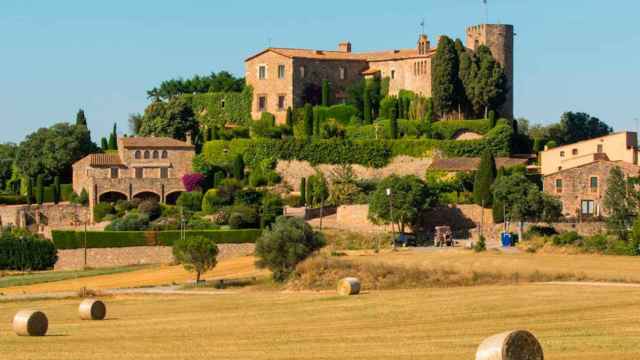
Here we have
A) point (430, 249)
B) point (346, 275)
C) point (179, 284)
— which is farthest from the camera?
point (430, 249)

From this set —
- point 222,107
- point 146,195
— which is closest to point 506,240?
point 146,195

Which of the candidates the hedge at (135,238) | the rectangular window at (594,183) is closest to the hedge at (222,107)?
the hedge at (135,238)

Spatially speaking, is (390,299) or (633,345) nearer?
(633,345)

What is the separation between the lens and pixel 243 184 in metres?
86.8

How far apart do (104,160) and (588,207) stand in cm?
3204

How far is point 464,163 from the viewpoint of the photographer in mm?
84688

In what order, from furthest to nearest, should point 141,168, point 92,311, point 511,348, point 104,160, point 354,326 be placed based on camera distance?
point 104,160 < point 141,168 < point 92,311 < point 354,326 < point 511,348

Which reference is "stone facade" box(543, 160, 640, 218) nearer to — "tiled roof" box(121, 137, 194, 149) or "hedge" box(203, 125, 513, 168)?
"hedge" box(203, 125, 513, 168)

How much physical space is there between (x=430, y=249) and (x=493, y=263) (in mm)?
12843

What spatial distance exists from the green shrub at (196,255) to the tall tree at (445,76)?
28.6 metres

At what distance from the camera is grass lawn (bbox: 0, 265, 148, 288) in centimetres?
6775

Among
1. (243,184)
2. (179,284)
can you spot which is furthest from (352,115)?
(179,284)

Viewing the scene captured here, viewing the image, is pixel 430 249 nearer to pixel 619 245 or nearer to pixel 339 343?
pixel 619 245

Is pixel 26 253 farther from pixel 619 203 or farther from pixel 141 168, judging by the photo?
pixel 619 203
